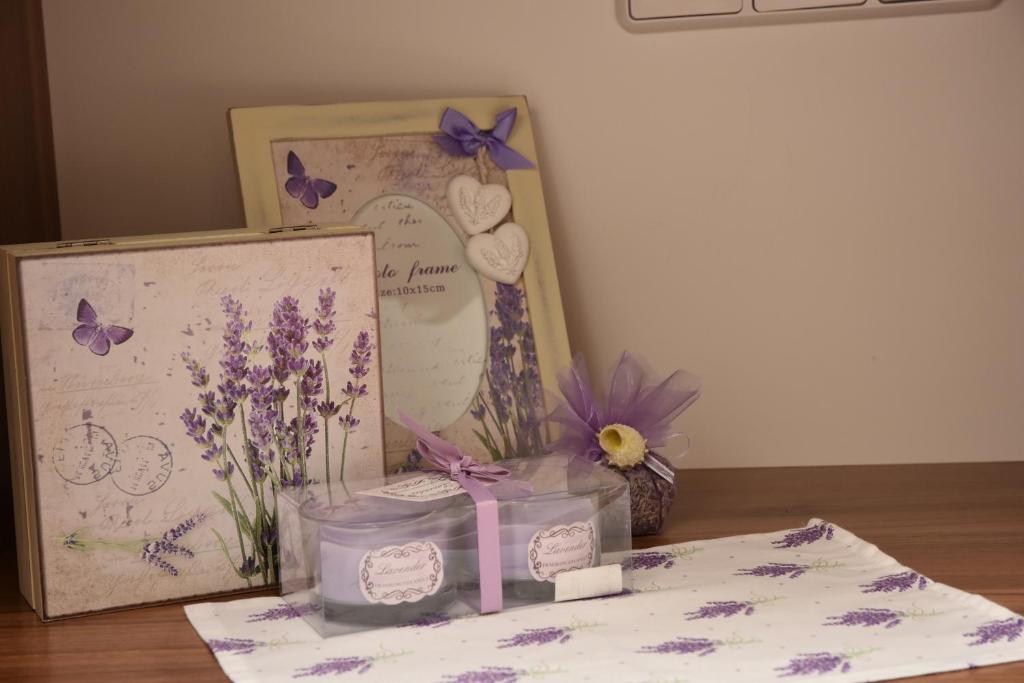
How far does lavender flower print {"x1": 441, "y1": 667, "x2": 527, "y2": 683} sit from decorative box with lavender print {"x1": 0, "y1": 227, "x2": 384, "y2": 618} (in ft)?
0.84

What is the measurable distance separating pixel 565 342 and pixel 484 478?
0.28 m

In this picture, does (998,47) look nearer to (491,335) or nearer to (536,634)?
(491,335)

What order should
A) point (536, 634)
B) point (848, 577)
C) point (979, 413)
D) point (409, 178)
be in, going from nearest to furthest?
point (536, 634), point (848, 577), point (409, 178), point (979, 413)

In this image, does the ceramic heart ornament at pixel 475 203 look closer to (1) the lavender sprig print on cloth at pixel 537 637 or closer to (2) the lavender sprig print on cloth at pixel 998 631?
(1) the lavender sprig print on cloth at pixel 537 637

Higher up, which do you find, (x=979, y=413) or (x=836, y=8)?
(x=836, y=8)

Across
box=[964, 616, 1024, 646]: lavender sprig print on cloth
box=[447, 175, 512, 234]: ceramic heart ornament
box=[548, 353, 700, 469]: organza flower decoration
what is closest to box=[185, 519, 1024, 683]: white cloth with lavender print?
box=[964, 616, 1024, 646]: lavender sprig print on cloth

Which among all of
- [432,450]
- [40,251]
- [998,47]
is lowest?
[432,450]

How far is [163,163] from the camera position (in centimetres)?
124

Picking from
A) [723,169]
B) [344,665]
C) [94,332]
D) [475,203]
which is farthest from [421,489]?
[723,169]

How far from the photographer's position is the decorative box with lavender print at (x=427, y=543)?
0.86 m

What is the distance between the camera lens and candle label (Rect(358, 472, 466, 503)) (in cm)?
89

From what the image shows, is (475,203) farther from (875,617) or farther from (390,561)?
(875,617)

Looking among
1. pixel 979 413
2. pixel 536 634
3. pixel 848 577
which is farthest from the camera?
pixel 979 413

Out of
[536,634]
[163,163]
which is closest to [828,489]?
[536,634]
